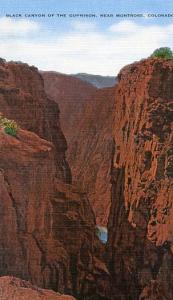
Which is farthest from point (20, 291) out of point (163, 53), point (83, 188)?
point (163, 53)

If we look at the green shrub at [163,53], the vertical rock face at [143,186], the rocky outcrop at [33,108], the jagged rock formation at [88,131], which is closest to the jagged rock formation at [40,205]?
the rocky outcrop at [33,108]

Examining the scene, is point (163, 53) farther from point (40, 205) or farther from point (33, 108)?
point (40, 205)

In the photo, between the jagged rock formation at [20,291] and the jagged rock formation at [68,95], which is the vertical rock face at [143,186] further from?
the jagged rock formation at [20,291]

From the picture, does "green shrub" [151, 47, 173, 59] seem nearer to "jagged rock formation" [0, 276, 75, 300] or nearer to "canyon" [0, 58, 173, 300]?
"canyon" [0, 58, 173, 300]

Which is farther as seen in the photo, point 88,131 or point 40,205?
point 88,131

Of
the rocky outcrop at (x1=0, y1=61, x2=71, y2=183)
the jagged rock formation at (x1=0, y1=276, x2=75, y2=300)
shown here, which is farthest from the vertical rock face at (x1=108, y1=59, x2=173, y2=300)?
the jagged rock formation at (x1=0, y1=276, x2=75, y2=300)

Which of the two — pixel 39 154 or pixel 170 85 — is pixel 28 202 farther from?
pixel 170 85

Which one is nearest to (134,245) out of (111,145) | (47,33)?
(111,145)
